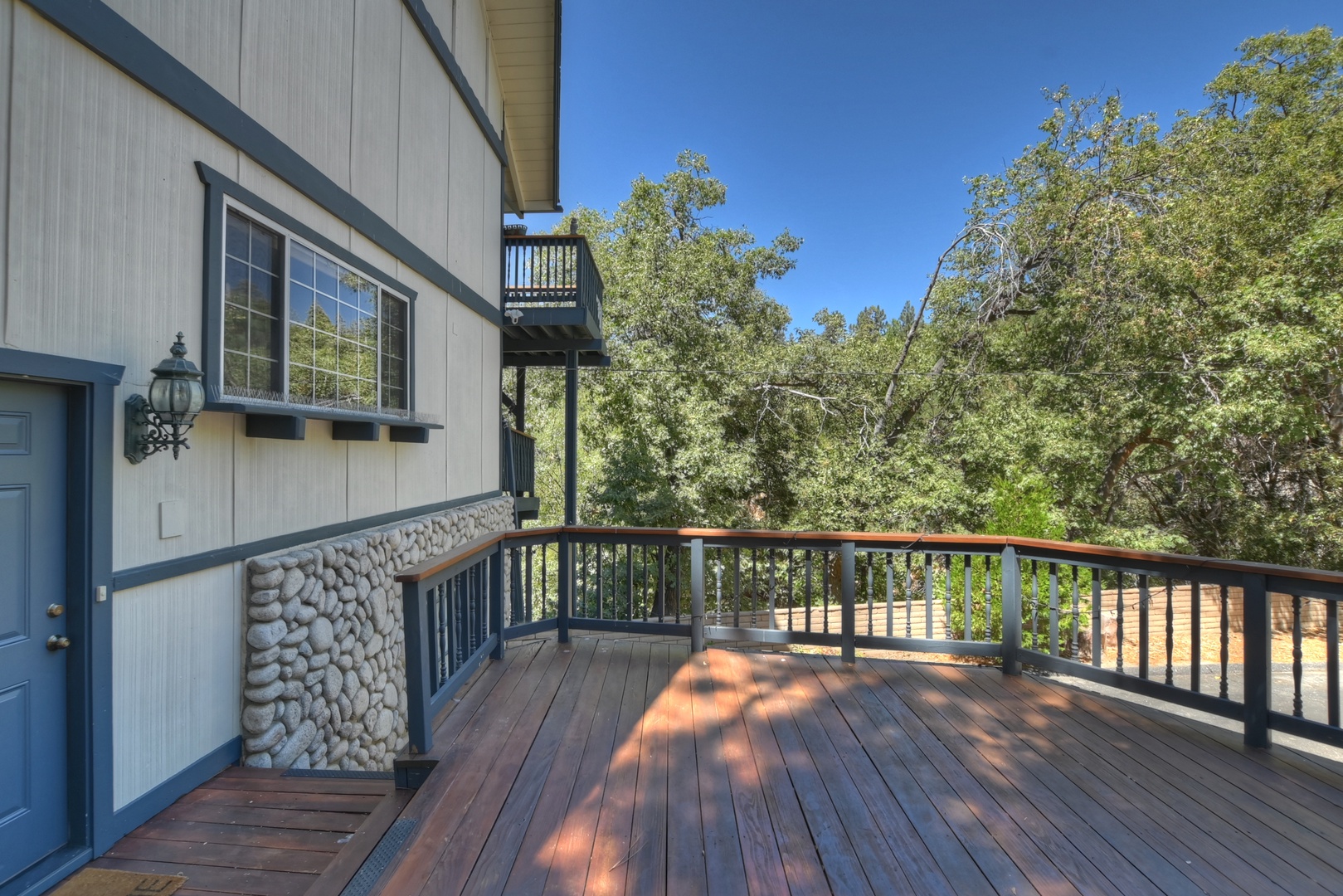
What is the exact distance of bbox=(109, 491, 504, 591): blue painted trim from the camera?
2.36m

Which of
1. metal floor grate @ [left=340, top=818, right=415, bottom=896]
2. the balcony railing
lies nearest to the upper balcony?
the balcony railing

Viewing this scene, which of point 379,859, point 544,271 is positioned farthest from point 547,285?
point 379,859

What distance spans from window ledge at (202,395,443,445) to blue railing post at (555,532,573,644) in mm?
1379

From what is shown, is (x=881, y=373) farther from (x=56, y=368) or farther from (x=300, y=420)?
(x=56, y=368)

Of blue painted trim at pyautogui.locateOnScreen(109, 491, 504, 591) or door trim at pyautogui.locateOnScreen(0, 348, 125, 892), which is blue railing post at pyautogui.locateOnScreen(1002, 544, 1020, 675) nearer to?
blue painted trim at pyautogui.locateOnScreen(109, 491, 504, 591)

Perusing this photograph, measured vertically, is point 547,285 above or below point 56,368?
above

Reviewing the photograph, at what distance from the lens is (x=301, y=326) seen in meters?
3.43

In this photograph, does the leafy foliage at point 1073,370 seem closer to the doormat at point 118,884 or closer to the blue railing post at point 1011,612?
the blue railing post at point 1011,612

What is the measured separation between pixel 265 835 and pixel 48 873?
0.60 m

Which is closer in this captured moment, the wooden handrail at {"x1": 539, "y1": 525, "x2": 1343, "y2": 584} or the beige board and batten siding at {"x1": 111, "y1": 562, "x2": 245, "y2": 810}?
the beige board and batten siding at {"x1": 111, "y1": 562, "x2": 245, "y2": 810}

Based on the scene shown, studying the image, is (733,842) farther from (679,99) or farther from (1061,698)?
(679,99)

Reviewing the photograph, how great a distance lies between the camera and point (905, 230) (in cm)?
1964

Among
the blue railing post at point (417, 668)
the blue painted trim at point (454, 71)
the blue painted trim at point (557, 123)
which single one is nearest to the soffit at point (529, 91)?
the blue painted trim at point (557, 123)

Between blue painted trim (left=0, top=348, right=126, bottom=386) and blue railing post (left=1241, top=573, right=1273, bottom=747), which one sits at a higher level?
blue painted trim (left=0, top=348, right=126, bottom=386)
